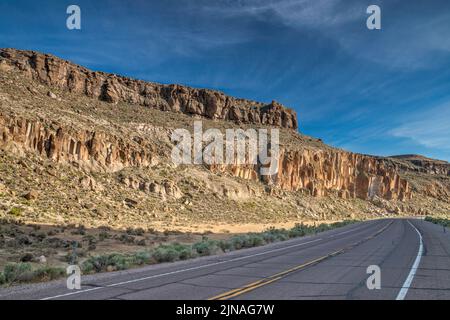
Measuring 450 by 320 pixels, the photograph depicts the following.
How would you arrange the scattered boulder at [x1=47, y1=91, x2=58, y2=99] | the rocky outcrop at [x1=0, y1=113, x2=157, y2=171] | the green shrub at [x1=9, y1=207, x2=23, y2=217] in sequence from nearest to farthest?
the green shrub at [x1=9, y1=207, x2=23, y2=217] < the rocky outcrop at [x1=0, y1=113, x2=157, y2=171] < the scattered boulder at [x1=47, y1=91, x2=58, y2=99]

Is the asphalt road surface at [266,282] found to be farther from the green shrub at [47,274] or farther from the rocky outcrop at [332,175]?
the rocky outcrop at [332,175]

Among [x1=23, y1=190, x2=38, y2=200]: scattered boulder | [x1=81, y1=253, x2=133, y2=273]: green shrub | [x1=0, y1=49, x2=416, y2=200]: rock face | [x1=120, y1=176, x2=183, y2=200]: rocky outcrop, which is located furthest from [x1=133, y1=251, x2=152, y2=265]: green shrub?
[x1=120, y1=176, x2=183, y2=200]: rocky outcrop

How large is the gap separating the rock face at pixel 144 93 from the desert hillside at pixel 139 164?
258 millimetres

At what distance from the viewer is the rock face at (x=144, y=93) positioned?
69312 millimetres

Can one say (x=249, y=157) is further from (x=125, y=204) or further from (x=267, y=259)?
(x=267, y=259)

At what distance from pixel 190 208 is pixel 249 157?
88.8 ft

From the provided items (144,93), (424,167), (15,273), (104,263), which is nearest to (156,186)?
(104,263)

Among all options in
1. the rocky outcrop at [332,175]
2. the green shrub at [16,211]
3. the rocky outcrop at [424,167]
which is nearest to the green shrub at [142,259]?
the green shrub at [16,211]

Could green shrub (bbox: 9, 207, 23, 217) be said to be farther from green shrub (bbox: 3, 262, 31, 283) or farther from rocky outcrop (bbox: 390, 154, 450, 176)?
rocky outcrop (bbox: 390, 154, 450, 176)

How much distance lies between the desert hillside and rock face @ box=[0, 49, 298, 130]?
0.26 meters

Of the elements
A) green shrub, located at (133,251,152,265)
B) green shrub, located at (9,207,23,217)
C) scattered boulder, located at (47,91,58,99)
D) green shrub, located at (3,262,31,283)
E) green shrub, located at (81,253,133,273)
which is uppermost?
scattered boulder, located at (47,91,58,99)

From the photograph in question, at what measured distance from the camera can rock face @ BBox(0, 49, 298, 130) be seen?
227ft

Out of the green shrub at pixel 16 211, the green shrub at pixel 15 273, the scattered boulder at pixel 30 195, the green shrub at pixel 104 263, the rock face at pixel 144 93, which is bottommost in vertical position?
the green shrub at pixel 104 263
